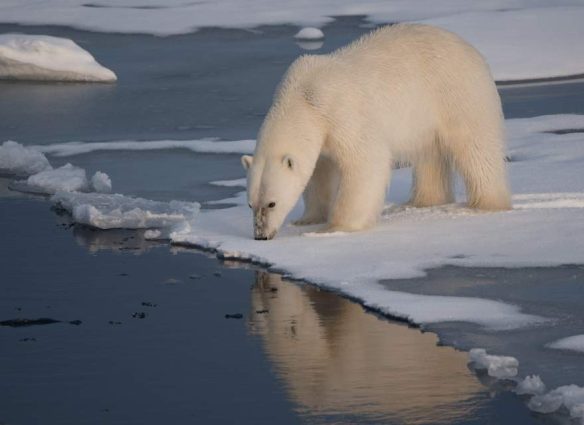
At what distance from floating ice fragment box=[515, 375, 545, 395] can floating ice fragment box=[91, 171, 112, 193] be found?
5017 millimetres

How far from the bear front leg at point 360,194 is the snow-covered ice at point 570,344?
238 centimetres

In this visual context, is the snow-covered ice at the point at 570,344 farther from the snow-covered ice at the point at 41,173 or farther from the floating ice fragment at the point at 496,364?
the snow-covered ice at the point at 41,173

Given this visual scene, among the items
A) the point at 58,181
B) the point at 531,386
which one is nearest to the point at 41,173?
the point at 58,181

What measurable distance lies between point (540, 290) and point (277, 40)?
1238 centimetres

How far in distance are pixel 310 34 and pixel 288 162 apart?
Answer: 35.5ft

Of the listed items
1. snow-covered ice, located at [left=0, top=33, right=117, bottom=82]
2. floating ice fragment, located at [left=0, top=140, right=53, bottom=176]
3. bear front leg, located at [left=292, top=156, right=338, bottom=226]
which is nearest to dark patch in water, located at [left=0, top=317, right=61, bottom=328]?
bear front leg, located at [left=292, top=156, right=338, bottom=226]

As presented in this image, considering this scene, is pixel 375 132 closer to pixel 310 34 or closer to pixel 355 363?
pixel 355 363

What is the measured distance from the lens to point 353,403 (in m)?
5.01

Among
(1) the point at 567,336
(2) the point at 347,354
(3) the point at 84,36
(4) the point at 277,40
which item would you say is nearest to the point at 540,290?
(1) the point at 567,336

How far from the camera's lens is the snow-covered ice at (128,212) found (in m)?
8.52

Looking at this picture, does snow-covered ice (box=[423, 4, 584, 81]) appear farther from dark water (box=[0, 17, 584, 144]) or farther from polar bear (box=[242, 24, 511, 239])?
polar bear (box=[242, 24, 511, 239])

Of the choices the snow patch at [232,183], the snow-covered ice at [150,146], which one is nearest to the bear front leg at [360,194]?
the snow patch at [232,183]

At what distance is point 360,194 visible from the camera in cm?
785

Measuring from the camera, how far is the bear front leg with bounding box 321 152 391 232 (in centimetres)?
785
